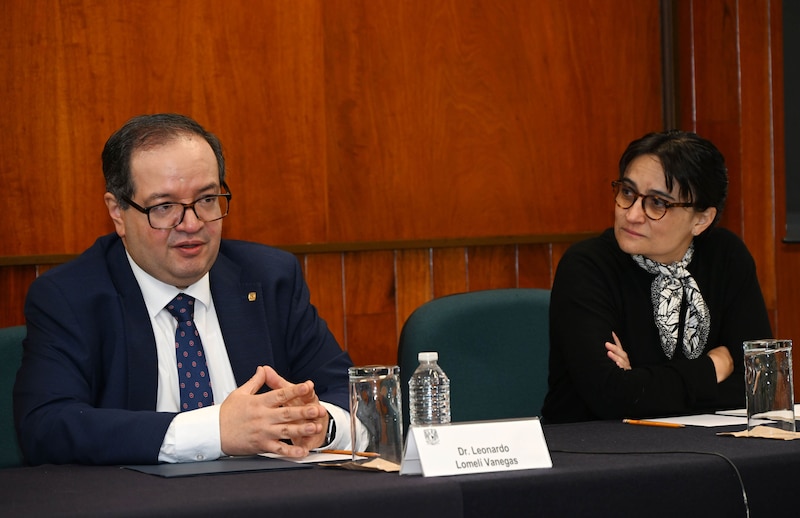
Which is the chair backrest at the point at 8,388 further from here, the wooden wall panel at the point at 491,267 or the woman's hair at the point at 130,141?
the wooden wall panel at the point at 491,267

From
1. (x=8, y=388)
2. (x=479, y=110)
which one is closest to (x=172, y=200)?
(x=8, y=388)

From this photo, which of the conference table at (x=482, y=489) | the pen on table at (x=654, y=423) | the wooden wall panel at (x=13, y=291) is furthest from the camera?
the wooden wall panel at (x=13, y=291)

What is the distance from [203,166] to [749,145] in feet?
8.94

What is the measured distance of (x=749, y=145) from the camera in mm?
4414

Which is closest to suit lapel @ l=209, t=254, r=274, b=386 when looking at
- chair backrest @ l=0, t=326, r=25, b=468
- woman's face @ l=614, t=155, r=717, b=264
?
chair backrest @ l=0, t=326, r=25, b=468

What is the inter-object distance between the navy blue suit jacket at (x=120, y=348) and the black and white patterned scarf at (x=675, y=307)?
0.90 meters

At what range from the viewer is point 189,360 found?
97.3 inches

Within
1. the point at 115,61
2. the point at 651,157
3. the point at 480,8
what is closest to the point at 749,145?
the point at 480,8

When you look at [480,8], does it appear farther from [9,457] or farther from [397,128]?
[9,457]

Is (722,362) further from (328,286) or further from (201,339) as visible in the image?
(328,286)

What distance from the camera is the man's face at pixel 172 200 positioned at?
2.43m

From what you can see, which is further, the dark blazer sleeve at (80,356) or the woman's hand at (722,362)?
the woman's hand at (722,362)

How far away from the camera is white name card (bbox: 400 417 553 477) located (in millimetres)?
1701

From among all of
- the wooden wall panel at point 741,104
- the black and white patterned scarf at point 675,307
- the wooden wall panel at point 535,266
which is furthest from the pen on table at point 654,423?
the wooden wall panel at point 741,104
